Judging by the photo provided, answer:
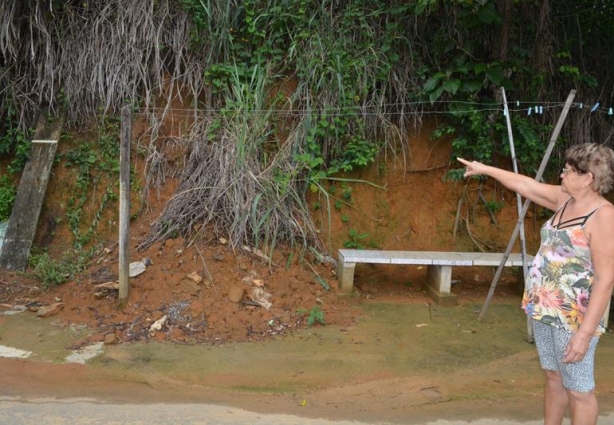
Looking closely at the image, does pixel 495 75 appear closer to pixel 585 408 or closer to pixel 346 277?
pixel 346 277

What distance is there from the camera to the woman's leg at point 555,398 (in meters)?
2.73

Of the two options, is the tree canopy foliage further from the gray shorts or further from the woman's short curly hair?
the woman's short curly hair

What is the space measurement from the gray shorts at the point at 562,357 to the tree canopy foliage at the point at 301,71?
351 centimetres

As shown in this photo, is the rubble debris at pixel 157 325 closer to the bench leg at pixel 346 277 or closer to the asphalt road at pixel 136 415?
the asphalt road at pixel 136 415

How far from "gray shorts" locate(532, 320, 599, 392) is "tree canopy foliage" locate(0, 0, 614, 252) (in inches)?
138

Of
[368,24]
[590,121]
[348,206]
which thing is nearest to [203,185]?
[348,206]

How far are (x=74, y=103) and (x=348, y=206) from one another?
3498 mm

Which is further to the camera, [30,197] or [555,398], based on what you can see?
[30,197]

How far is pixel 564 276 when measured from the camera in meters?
2.57

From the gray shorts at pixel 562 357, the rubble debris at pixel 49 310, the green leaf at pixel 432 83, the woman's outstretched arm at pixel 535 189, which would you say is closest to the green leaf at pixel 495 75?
the green leaf at pixel 432 83

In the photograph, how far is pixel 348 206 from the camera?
6480 mm

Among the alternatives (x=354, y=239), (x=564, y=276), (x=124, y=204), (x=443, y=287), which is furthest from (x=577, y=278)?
(x=354, y=239)

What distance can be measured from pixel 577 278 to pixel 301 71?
4502 millimetres

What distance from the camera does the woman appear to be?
2.43 m
